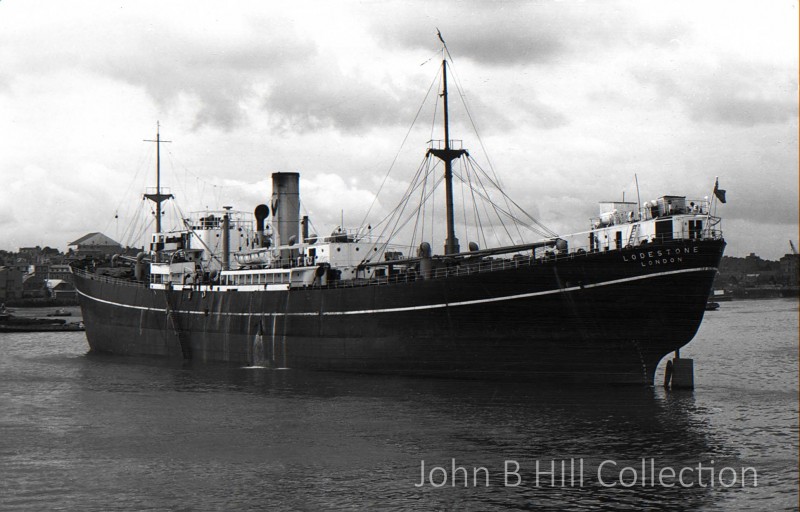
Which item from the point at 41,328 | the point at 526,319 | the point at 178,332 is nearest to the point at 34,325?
the point at 41,328

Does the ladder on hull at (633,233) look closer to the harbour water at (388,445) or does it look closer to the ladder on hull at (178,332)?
the harbour water at (388,445)

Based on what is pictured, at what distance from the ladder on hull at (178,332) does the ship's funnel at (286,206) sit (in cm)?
748

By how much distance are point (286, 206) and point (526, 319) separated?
20547mm

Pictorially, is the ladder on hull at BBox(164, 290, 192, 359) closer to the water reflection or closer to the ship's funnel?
the ship's funnel

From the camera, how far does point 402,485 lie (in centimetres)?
1755

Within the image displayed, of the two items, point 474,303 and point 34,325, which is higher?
point 474,303

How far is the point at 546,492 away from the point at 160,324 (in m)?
33.8

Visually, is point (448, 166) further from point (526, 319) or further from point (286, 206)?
point (286, 206)

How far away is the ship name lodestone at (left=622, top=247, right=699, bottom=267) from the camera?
27.5 m

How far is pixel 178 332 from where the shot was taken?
4428 cm

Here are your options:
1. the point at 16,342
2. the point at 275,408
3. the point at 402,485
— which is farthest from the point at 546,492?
the point at 16,342

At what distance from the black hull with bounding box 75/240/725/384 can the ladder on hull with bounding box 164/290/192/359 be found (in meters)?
9.83

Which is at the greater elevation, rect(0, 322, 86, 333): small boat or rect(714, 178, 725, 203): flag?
rect(714, 178, 725, 203): flag

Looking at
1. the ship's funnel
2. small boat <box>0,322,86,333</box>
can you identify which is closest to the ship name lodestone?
the ship's funnel
